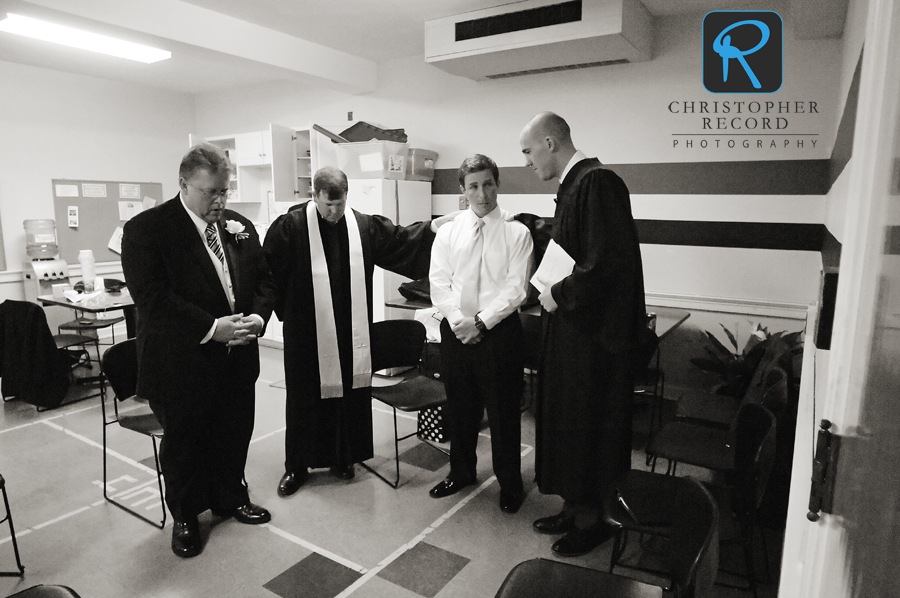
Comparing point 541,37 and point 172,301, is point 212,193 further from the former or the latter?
point 541,37

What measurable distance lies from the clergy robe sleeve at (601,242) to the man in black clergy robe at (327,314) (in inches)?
41.3

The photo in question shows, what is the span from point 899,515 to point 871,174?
1.48 ft

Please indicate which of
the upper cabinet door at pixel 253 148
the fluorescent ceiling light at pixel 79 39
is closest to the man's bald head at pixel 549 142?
the fluorescent ceiling light at pixel 79 39

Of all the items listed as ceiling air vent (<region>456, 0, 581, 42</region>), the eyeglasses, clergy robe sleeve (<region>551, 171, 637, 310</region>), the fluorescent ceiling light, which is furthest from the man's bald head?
the fluorescent ceiling light

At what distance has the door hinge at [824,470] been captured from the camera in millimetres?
841

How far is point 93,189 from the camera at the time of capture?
6402 mm

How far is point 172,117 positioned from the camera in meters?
7.19

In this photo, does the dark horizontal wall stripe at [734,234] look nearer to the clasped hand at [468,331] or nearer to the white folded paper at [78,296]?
the clasped hand at [468,331]

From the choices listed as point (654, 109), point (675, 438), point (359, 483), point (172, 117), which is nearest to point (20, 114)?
point (172, 117)

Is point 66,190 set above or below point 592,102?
below

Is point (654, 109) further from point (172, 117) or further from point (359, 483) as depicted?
point (172, 117)

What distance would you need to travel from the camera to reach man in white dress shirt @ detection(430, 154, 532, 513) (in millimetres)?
2584

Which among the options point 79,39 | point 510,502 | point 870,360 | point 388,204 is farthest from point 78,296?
point 870,360

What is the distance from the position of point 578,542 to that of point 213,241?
1955mm
